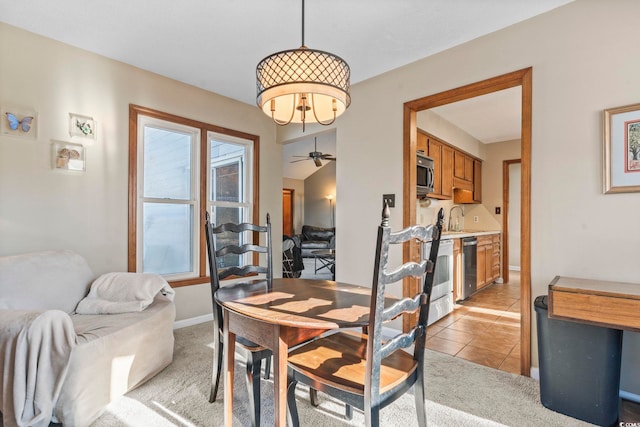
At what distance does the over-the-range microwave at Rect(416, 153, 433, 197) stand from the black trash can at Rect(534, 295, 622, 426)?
7.03 ft

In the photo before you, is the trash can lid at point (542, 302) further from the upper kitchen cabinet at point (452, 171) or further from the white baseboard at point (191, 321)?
the white baseboard at point (191, 321)

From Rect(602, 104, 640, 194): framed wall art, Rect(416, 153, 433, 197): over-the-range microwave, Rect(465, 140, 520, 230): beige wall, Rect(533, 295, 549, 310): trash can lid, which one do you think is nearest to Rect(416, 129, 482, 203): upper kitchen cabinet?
Rect(465, 140, 520, 230): beige wall

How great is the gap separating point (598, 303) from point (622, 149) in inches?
38.9

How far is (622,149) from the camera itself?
1.90 m

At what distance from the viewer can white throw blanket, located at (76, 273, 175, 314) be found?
2221mm

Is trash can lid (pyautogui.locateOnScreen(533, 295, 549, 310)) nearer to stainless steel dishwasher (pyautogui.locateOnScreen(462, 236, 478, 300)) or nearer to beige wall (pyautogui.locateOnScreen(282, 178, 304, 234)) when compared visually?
stainless steel dishwasher (pyautogui.locateOnScreen(462, 236, 478, 300))

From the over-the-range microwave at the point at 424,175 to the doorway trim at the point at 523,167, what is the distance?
2.85 ft

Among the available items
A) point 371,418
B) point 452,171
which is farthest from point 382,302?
point 452,171

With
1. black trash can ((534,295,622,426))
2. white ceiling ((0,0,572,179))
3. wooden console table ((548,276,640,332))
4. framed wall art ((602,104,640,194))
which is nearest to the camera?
wooden console table ((548,276,640,332))

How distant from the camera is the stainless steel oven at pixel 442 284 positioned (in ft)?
11.1

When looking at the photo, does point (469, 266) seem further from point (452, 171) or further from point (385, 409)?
point (385, 409)

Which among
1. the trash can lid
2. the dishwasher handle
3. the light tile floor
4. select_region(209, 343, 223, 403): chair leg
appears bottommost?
the light tile floor

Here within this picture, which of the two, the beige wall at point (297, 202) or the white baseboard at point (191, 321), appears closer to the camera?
the white baseboard at point (191, 321)

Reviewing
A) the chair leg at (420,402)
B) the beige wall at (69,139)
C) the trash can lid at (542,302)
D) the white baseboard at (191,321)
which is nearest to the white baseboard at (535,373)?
the trash can lid at (542,302)
